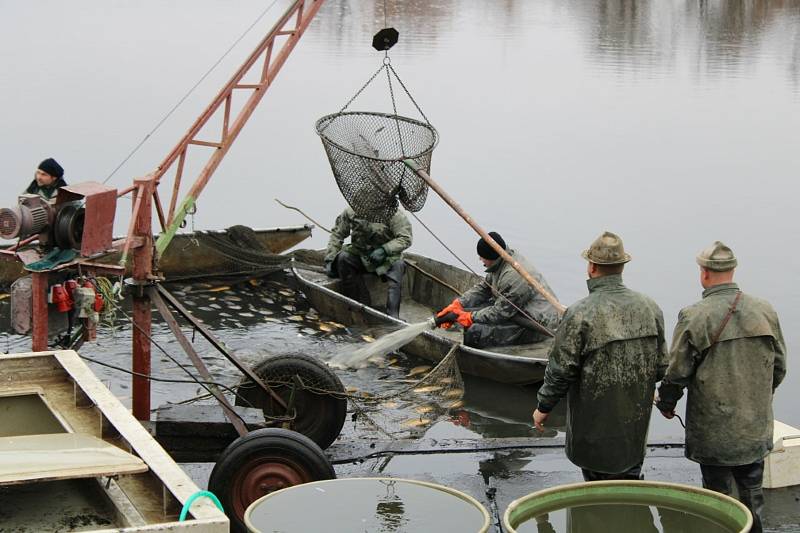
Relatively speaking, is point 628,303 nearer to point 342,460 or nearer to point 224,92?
point 342,460

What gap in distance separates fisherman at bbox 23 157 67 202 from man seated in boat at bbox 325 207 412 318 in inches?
173

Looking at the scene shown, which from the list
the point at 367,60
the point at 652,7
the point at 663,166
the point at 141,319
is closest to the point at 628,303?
the point at 141,319

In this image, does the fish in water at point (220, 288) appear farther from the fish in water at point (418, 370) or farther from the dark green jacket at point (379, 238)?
the fish in water at point (418, 370)

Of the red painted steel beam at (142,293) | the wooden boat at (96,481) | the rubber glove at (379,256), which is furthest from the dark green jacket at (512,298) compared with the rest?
the wooden boat at (96,481)

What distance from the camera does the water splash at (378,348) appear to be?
39.1 ft

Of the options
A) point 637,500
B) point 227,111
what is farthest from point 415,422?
point 637,500

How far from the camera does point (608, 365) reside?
6.54 m

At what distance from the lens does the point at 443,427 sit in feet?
35.5

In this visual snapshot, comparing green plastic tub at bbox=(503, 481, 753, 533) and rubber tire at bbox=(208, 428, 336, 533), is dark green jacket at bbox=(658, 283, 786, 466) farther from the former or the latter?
rubber tire at bbox=(208, 428, 336, 533)

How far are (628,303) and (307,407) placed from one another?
3001 mm

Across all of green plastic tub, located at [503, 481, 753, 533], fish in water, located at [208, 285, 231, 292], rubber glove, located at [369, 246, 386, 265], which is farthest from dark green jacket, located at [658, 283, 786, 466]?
fish in water, located at [208, 285, 231, 292]

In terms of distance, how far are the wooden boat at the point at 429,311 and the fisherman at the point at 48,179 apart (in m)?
4.02

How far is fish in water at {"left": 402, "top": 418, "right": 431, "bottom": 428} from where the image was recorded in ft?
35.0

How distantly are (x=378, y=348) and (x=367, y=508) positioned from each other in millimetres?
6376
